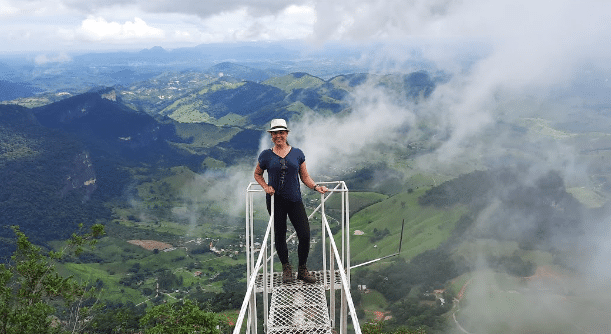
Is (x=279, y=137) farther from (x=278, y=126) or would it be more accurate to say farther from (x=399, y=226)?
(x=399, y=226)

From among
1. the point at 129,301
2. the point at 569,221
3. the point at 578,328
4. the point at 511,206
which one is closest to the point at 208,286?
the point at 129,301

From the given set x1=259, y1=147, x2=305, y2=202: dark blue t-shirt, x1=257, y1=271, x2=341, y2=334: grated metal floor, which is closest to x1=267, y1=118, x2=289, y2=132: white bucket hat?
x1=259, y1=147, x2=305, y2=202: dark blue t-shirt

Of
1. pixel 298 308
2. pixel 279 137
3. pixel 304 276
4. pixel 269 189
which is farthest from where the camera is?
pixel 304 276

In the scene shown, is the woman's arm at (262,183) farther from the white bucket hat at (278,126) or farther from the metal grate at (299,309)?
the metal grate at (299,309)

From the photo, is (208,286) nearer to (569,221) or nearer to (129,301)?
(129,301)

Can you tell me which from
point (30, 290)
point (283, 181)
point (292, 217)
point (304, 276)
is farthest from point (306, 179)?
point (30, 290)

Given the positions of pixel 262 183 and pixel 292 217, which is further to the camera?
pixel 292 217
